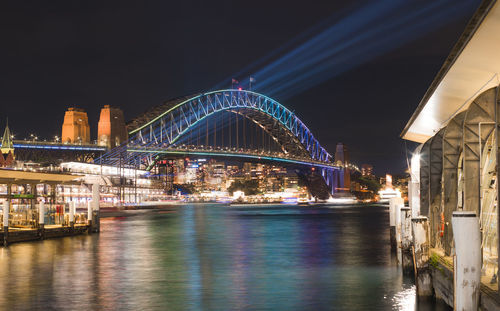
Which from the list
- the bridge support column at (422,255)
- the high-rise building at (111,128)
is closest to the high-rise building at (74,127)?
the high-rise building at (111,128)

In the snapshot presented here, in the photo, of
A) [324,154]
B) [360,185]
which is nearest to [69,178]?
[324,154]

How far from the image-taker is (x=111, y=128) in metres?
112

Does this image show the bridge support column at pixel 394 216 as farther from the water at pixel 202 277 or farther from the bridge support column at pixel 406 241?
the bridge support column at pixel 406 241

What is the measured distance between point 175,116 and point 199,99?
314 inches

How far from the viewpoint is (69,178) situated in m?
39.5

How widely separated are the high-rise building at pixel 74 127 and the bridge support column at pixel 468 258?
355ft

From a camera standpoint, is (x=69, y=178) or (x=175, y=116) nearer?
(x=69, y=178)

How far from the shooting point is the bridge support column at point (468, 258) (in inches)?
310

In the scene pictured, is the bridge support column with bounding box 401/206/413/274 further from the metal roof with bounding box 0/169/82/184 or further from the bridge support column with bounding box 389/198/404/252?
the metal roof with bounding box 0/169/82/184

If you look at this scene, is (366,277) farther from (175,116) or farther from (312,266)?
(175,116)

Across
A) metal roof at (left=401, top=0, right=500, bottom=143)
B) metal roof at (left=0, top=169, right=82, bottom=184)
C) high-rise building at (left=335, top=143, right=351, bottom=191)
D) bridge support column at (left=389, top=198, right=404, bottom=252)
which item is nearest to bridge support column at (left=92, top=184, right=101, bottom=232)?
metal roof at (left=0, top=169, right=82, bottom=184)

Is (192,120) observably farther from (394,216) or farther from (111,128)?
(394,216)

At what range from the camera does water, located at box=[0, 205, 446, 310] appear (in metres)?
13.7

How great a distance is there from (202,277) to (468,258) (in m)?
11.1
